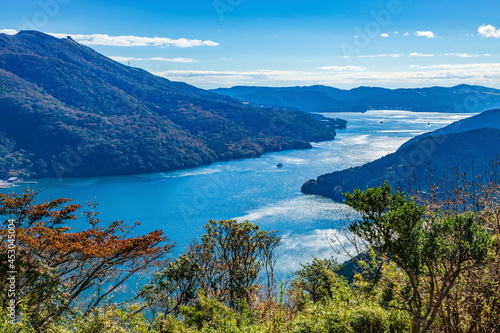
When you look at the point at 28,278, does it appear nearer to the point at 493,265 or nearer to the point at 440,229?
the point at 440,229

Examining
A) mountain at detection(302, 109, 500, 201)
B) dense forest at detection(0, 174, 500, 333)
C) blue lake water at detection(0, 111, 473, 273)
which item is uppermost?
dense forest at detection(0, 174, 500, 333)

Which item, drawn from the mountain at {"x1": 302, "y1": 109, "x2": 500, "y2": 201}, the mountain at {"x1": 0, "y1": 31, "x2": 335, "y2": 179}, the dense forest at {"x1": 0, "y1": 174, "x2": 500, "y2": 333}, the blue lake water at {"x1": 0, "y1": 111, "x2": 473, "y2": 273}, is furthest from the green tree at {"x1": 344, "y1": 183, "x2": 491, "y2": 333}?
the mountain at {"x1": 0, "y1": 31, "x2": 335, "y2": 179}

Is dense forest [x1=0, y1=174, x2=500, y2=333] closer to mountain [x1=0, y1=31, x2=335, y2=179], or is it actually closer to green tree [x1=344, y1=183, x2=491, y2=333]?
green tree [x1=344, y1=183, x2=491, y2=333]

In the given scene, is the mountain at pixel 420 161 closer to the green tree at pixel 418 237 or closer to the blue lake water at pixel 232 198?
the blue lake water at pixel 232 198

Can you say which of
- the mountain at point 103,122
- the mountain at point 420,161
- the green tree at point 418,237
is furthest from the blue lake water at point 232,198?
the green tree at point 418,237

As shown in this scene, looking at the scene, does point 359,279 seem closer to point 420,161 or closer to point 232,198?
point 232,198

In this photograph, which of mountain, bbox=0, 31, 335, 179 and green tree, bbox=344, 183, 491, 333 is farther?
mountain, bbox=0, 31, 335, 179

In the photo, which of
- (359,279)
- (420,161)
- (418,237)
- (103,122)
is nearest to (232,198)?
(420,161)

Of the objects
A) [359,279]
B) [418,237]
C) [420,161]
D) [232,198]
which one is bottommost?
[232,198]
